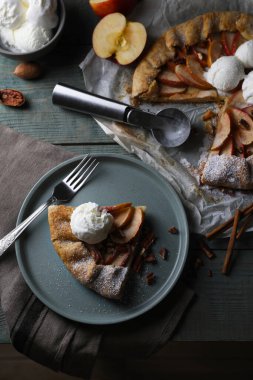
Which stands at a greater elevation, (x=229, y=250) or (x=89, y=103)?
(x=89, y=103)

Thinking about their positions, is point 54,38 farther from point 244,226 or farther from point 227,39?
point 244,226

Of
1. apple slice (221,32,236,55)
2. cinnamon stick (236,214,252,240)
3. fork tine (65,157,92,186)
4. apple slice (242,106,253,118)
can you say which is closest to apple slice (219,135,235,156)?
apple slice (242,106,253,118)

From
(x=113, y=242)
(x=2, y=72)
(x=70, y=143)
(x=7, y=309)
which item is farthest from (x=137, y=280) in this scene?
(x=2, y=72)

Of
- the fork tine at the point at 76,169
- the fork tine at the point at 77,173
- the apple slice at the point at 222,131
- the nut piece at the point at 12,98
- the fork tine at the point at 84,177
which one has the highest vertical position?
the nut piece at the point at 12,98

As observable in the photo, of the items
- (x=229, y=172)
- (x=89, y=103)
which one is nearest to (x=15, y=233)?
(x=89, y=103)

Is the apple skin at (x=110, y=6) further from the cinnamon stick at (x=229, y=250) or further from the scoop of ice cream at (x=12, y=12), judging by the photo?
the cinnamon stick at (x=229, y=250)

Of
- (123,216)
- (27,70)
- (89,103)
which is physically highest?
(27,70)

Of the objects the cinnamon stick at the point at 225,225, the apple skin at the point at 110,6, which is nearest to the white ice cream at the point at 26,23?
the apple skin at the point at 110,6
